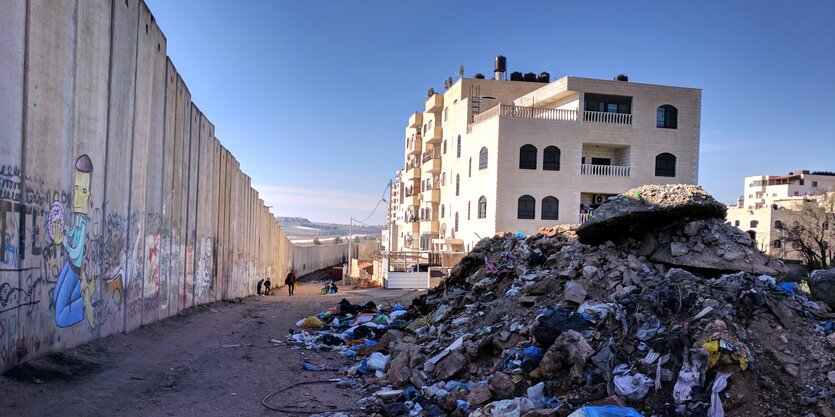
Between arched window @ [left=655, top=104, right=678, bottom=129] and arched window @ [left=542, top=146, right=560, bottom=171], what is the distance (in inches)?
248

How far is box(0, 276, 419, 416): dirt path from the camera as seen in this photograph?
6.44 m

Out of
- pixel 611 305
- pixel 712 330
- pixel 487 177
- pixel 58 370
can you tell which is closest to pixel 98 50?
pixel 58 370

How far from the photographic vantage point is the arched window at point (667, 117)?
32344 millimetres

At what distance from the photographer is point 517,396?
684cm

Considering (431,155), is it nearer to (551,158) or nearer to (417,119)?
(417,119)

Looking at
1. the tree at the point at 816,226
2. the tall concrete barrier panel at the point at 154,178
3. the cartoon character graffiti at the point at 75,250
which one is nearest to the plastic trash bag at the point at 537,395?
the cartoon character graffiti at the point at 75,250

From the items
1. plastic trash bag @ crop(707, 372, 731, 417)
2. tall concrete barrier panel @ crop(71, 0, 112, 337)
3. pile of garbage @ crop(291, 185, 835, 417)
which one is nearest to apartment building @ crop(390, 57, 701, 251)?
pile of garbage @ crop(291, 185, 835, 417)

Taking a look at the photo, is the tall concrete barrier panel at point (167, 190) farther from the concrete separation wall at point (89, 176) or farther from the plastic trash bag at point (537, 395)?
the plastic trash bag at point (537, 395)

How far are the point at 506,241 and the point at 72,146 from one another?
Result: 1034cm

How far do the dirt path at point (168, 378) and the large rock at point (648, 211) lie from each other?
5.41 meters

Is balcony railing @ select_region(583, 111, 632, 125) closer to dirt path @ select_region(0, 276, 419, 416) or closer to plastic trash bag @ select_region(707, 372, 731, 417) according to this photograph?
dirt path @ select_region(0, 276, 419, 416)

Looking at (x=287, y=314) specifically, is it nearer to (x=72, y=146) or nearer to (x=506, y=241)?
(x=506, y=241)

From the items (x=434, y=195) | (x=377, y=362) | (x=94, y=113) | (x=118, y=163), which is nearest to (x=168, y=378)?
(x=377, y=362)

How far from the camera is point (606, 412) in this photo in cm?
546
